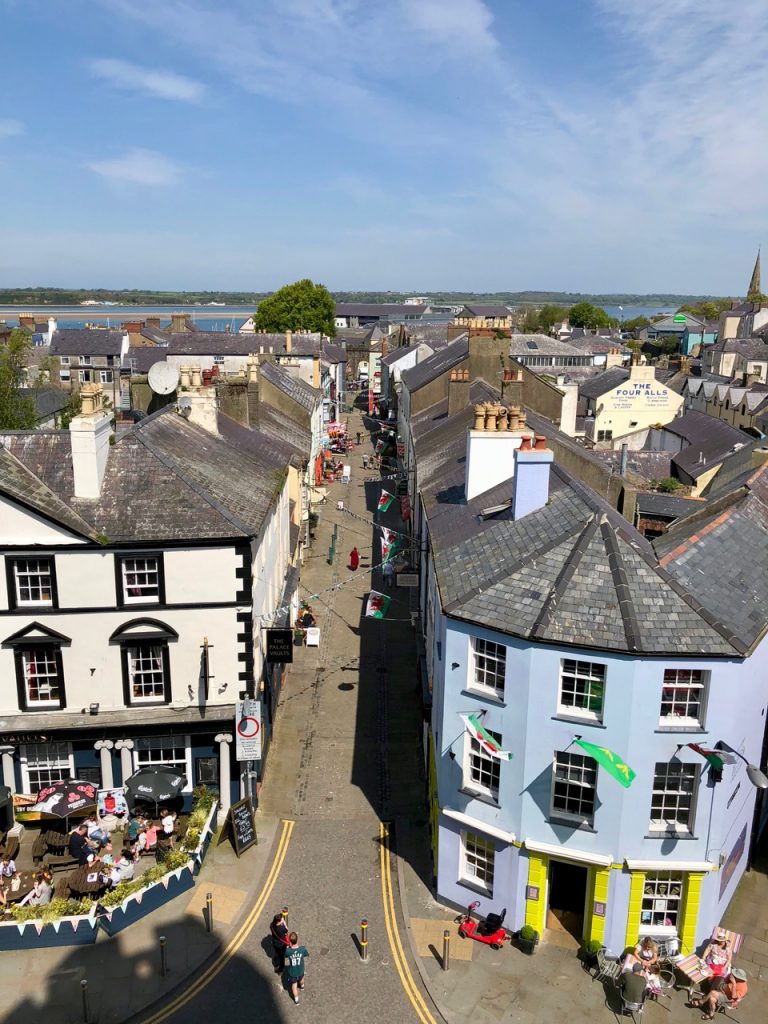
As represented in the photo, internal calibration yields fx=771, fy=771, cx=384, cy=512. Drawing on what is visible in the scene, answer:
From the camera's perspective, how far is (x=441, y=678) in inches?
755

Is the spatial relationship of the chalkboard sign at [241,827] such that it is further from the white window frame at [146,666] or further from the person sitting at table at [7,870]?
the person sitting at table at [7,870]

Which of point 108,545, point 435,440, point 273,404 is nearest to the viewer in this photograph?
point 108,545

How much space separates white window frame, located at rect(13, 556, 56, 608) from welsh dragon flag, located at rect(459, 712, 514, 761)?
37.9 ft

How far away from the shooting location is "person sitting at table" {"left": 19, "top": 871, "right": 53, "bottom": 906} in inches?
738

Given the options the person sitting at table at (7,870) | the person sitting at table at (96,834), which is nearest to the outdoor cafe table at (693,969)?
the person sitting at table at (96,834)

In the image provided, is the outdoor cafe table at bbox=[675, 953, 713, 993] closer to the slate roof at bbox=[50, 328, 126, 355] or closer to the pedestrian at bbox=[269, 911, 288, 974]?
the pedestrian at bbox=[269, 911, 288, 974]

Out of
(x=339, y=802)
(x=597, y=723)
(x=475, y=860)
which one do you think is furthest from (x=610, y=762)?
(x=339, y=802)

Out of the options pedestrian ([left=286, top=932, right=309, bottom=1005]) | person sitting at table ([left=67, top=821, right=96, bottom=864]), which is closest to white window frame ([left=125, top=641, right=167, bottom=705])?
person sitting at table ([left=67, top=821, right=96, bottom=864])

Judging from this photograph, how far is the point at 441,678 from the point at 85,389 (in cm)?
1283

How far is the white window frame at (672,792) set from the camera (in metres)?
16.4

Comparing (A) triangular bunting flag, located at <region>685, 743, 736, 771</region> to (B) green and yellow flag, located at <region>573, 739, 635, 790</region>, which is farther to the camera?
(A) triangular bunting flag, located at <region>685, 743, 736, 771</region>

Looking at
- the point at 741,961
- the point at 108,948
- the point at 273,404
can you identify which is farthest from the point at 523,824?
the point at 273,404

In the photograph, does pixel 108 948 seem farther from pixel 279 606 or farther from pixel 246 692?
pixel 279 606

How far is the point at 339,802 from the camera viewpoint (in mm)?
23469
